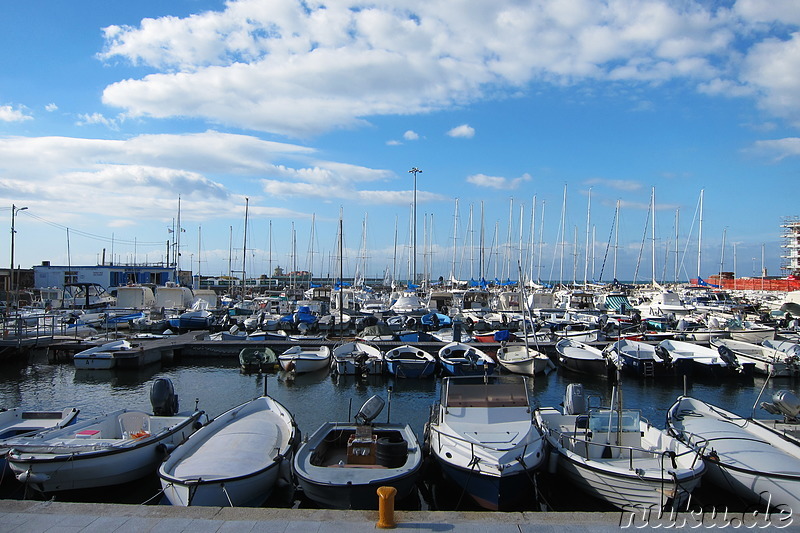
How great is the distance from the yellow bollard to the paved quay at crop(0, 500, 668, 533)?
145 mm

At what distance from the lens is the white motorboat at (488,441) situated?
11.5 meters

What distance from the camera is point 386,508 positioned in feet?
26.7

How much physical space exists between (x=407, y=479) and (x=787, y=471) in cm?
807

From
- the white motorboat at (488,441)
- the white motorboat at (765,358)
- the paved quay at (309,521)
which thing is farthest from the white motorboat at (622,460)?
the white motorboat at (765,358)

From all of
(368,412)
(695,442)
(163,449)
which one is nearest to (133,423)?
(163,449)

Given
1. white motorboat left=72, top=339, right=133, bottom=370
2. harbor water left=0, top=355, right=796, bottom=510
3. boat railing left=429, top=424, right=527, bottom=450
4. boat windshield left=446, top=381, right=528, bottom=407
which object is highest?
boat windshield left=446, top=381, right=528, bottom=407

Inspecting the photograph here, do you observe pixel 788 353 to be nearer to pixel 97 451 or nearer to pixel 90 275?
pixel 97 451

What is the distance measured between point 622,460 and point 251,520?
867 cm

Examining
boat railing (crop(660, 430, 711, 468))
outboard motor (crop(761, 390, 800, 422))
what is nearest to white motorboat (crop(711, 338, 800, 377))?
outboard motor (crop(761, 390, 800, 422))

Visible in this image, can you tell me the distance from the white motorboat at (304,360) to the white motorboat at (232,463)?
46.1 feet

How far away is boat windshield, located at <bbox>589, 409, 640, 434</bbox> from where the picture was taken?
1349 cm

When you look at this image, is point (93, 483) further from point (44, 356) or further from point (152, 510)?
point (44, 356)

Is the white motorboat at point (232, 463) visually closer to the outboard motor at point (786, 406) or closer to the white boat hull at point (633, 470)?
the white boat hull at point (633, 470)

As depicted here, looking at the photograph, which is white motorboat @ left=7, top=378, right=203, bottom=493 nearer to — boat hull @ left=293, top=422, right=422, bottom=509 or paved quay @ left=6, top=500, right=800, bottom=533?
paved quay @ left=6, top=500, right=800, bottom=533
